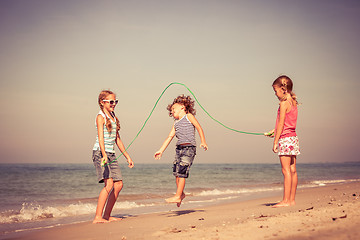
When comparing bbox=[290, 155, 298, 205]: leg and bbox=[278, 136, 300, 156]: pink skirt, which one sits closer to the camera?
bbox=[278, 136, 300, 156]: pink skirt

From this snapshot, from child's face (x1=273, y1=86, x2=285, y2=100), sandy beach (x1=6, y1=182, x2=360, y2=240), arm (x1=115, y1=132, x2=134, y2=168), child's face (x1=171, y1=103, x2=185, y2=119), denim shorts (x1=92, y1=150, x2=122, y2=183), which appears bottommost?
sandy beach (x1=6, y1=182, x2=360, y2=240)

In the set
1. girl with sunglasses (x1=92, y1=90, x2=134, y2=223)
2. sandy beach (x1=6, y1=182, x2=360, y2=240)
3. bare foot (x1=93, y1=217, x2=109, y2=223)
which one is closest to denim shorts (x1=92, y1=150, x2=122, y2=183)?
girl with sunglasses (x1=92, y1=90, x2=134, y2=223)

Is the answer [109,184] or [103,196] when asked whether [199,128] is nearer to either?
[109,184]

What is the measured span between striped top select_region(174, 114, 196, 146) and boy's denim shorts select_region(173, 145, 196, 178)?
10 cm

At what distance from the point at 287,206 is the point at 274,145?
3.27 ft

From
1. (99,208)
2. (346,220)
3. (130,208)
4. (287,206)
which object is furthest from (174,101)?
(130,208)

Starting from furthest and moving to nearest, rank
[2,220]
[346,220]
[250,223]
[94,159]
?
[2,220] < [94,159] < [250,223] < [346,220]

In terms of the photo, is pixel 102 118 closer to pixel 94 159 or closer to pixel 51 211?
pixel 94 159

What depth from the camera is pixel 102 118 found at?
5.88 meters

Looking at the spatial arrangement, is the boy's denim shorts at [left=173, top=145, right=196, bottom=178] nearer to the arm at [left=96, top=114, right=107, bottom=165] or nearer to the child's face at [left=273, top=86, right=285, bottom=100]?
the arm at [left=96, top=114, right=107, bottom=165]

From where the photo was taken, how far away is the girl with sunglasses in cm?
578

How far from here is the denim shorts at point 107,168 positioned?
5.78 meters

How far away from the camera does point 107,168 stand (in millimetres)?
5824

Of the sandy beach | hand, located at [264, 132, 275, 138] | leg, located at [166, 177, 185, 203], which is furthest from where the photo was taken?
hand, located at [264, 132, 275, 138]
